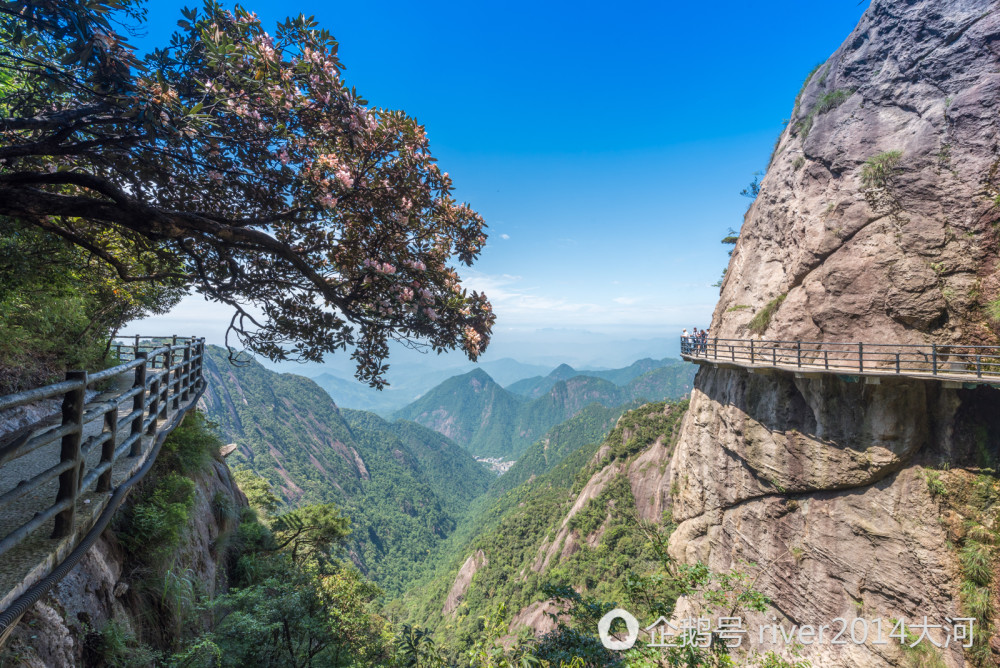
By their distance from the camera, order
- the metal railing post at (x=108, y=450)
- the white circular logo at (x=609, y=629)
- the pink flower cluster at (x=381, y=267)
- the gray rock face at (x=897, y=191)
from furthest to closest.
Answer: the gray rock face at (x=897, y=191) → the white circular logo at (x=609, y=629) → the pink flower cluster at (x=381, y=267) → the metal railing post at (x=108, y=450)

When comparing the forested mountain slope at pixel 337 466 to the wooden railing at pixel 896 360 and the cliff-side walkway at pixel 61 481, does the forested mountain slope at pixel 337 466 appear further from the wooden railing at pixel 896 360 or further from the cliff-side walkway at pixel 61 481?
the wooden railing at pixel 896 360

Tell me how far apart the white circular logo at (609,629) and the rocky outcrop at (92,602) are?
573cm

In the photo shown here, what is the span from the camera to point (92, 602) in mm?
3789

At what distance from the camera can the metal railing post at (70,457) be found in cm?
258

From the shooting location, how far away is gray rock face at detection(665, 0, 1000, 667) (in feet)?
33.0

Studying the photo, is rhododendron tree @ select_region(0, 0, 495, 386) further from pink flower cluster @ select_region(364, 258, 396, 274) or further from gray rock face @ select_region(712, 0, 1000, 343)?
gray rock face @ select_region(712, 0, 1000, 343)

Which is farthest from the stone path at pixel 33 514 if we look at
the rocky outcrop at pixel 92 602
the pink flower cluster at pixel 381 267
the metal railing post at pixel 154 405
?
the pink flower cluster at pixel 381 267

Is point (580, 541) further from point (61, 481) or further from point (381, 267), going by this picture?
point (61, 481)

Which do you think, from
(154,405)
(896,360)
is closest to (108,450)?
(154,405)

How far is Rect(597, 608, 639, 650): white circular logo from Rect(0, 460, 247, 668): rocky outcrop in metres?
5.73

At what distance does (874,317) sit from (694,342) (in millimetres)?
6160

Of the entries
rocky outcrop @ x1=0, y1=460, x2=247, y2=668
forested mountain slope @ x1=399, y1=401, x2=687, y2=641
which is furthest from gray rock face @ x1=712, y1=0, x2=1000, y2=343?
forested mountain slope @ x1=399, y1=401, x2=687, y2=641

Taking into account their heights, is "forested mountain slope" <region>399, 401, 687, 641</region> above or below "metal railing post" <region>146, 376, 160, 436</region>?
below

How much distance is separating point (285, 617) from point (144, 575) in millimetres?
2039
